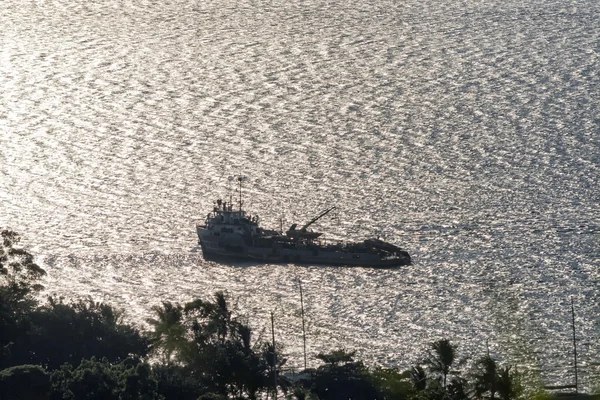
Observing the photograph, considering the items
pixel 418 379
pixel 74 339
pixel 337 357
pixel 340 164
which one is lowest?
pixel 418 379

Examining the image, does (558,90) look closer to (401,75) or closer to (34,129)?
(401,75)

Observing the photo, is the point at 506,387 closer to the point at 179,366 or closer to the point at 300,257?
the point at 179,366

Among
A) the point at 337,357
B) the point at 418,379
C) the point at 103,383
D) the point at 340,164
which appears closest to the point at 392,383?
the point at 418,379

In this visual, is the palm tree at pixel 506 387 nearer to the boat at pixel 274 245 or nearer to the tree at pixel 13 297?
the tree at pixel 13 297

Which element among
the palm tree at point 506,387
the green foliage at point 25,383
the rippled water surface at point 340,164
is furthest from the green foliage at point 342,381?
the green foliage at point 25,383

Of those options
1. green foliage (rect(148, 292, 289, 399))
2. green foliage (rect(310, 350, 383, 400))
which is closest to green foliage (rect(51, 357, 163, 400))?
green foliage (rect(148, 292, 289, 399))

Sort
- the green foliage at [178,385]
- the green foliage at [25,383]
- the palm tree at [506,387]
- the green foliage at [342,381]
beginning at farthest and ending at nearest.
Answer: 1. the green foliage at [342,381]
2. the green foliage at [178,385]
3. the green foliage at [25,383]
4. the palm tree at [506,387]

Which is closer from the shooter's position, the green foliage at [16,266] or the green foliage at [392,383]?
the green foliage at [392,383]
